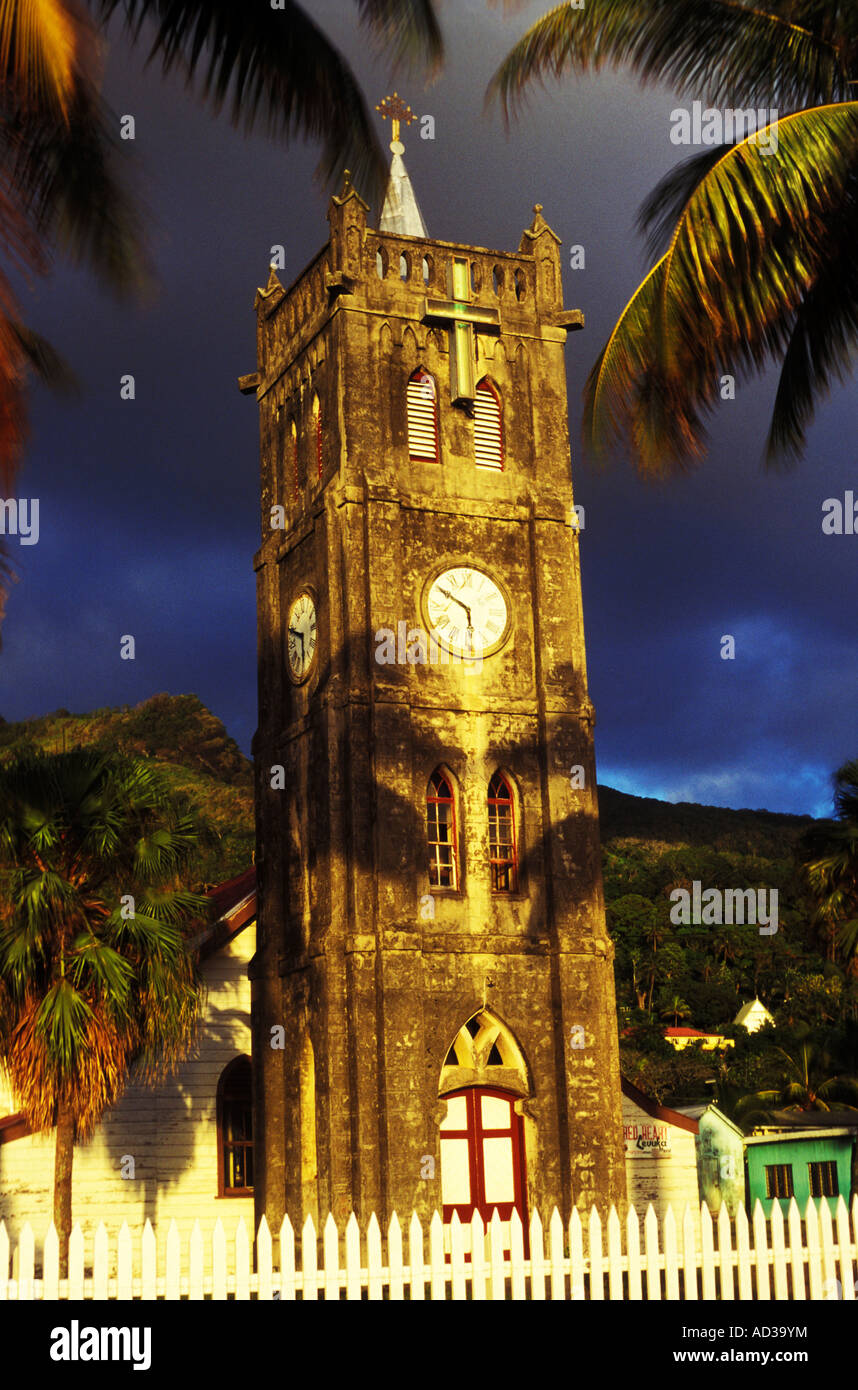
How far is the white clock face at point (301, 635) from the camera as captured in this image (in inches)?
1185

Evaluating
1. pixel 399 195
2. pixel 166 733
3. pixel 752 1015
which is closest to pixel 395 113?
pixel 399 195

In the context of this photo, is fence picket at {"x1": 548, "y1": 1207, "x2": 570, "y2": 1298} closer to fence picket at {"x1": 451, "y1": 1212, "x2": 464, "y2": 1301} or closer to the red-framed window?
fence picket at {"x1": 451, "y1": 1212, "x2": 464, "y2": 1301}

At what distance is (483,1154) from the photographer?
27328 millimetres

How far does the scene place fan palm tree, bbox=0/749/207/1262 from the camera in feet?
70.4

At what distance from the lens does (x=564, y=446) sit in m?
31.0

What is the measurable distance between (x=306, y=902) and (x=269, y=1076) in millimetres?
3129

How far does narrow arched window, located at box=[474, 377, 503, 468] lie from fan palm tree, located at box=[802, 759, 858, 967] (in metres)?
8.69

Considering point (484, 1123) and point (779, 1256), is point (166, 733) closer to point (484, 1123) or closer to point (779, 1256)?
point (484, 1123)

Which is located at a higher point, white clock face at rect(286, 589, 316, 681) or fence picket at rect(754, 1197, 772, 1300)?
white clock face at rect(286, 589, 316, 681)

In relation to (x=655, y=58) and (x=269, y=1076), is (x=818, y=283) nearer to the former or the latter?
(x=655, y=58)

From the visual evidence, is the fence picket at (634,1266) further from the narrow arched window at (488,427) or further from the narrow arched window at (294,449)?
the narrow arched window at (294,449)

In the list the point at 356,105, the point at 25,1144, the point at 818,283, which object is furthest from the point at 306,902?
the point at 356,105

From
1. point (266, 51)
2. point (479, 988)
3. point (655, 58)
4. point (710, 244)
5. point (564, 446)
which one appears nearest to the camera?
point (266, 51)

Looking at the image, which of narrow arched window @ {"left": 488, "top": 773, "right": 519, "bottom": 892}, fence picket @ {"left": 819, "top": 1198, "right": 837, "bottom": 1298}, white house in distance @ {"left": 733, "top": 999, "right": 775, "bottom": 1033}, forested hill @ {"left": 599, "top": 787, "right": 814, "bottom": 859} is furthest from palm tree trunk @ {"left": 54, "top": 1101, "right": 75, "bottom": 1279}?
forested hill @ {"left": 599, "top": 787, "right": 814, "bottom": 859}
